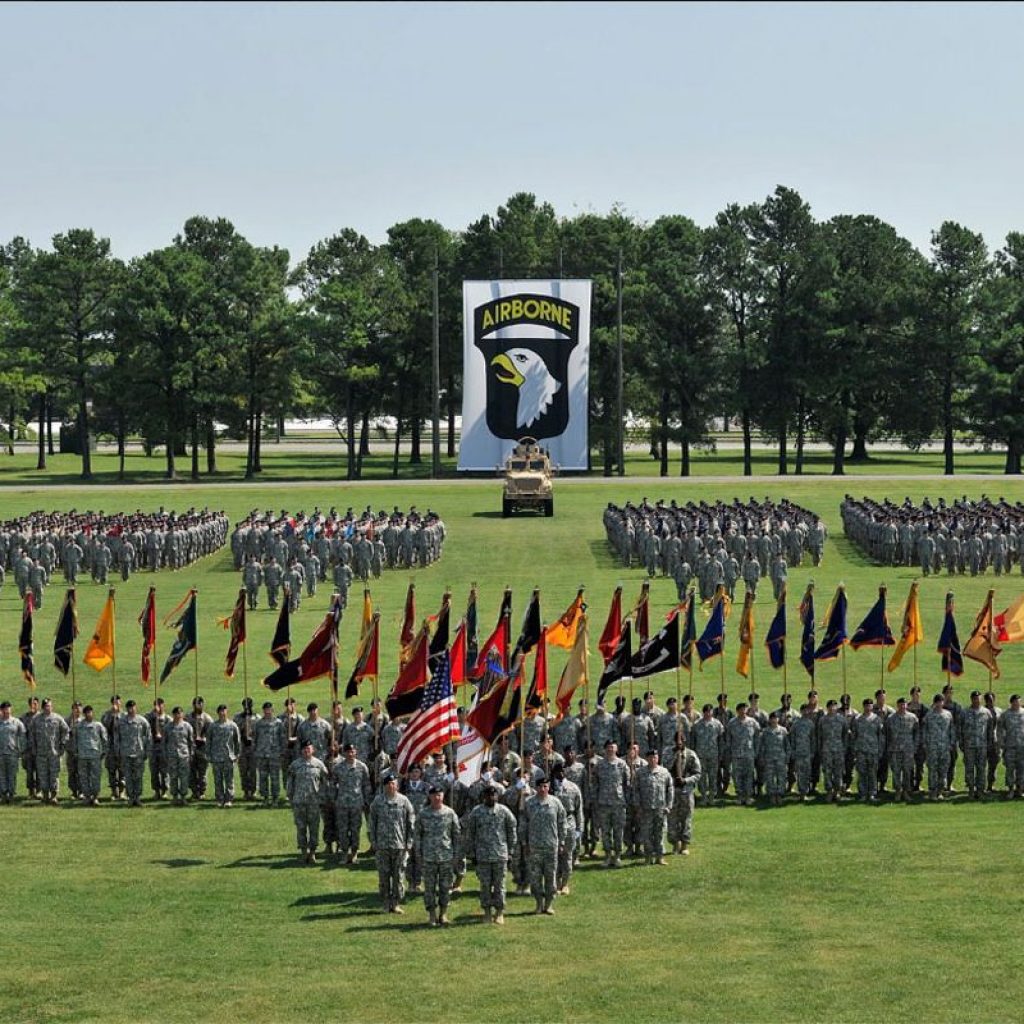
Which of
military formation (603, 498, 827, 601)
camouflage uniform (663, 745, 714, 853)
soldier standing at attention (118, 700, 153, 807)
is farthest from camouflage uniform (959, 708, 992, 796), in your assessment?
military formation (603, 498, 827, 601)

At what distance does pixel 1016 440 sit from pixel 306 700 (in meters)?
61.6

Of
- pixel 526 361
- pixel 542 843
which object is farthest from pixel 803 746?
pixel 526 361

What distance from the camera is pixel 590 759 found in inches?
669

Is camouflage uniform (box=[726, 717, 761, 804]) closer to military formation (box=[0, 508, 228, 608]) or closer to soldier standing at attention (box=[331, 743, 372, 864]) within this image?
soldier standing at attention (box=[331, 743, 372, 864])

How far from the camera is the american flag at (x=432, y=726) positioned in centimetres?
1650

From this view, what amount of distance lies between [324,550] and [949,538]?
14.5 meters

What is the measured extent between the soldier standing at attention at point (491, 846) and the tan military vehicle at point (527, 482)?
40.3 meters

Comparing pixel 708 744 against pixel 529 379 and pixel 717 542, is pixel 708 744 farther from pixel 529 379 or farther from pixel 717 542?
pixel 529 379

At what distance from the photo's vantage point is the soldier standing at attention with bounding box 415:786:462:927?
1463 cm

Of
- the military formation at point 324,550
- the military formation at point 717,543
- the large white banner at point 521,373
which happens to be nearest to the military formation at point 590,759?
the military formation at point 717,543

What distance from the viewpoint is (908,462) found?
94750 millimetres

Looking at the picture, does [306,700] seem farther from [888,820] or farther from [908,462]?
[908,462]

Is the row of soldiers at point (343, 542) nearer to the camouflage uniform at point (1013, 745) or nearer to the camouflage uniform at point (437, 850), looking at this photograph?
the camouflage uniform at point (1013, 745)

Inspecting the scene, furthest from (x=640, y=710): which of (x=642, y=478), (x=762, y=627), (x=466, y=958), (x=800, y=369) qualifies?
(x=800, y=369)
